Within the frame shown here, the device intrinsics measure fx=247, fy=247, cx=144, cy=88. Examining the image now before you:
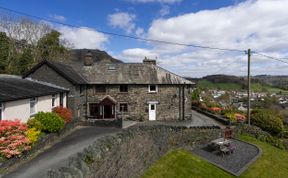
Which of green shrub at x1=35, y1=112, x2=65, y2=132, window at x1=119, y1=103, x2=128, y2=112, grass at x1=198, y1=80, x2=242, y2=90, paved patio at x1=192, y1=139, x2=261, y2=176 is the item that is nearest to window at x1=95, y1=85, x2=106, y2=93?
window at x1=119, y1=103, x2=128, y2=112

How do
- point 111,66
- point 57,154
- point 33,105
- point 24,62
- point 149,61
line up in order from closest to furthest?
point 57,154, point 33,105, point 111,66, point 149,61, point 24,62

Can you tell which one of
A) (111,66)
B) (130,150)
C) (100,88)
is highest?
(111,66)

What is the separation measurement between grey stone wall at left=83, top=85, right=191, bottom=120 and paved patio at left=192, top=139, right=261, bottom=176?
380 inches

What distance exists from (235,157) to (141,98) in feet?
44.5

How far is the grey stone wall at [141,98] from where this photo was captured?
28720mm

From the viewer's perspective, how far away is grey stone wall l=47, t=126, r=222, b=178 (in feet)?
23.1

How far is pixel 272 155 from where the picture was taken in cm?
1892

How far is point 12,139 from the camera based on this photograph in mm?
12641

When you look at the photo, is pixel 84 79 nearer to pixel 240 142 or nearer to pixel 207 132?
pixel 207 132

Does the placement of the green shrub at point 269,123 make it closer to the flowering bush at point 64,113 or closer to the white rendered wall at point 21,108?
the flowering bush at point 64,113

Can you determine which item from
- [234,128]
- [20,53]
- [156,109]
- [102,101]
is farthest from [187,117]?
[20,53]

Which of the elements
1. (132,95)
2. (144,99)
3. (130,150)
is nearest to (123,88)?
(132,95)

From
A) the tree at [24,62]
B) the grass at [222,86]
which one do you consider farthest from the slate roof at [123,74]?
the grass at [222,86]

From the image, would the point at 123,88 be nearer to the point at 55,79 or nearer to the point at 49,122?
the point at 55,79
